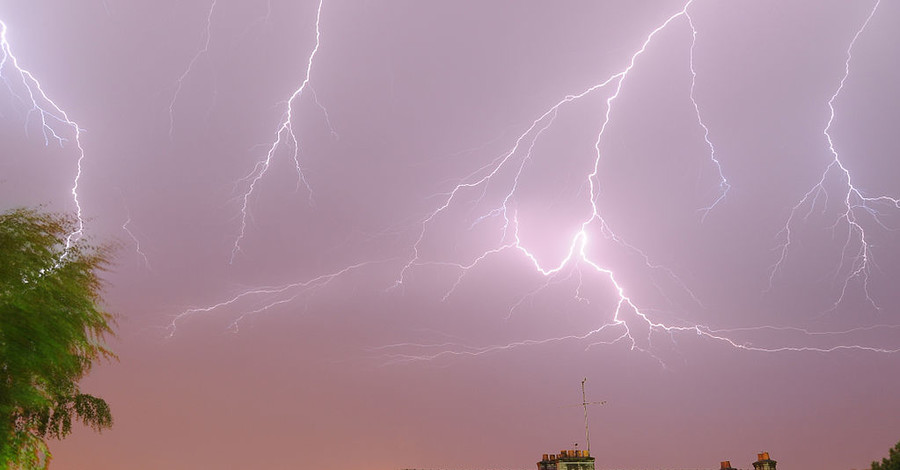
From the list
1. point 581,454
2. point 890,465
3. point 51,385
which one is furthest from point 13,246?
→ point 890,465

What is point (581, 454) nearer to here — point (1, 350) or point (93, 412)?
point (93, 412)

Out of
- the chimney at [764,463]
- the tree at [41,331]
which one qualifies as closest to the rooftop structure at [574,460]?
the chimney at [764,463]

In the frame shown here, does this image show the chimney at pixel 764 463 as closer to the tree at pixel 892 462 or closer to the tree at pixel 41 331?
the tree at pixel 892 462

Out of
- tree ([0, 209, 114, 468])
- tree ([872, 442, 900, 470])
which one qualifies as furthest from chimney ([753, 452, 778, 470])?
tree ([0, 209, 114, 468])

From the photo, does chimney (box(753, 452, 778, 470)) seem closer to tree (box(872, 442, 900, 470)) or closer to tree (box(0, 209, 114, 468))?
tree (box(872, 442, 900, 470))

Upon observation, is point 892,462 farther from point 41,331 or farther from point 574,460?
point 41,331

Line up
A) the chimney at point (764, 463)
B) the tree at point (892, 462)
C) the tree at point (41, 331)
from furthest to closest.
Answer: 1. the chimney at point (764, 463)
2. the tree at point (892, 462)
3. the tree at point (41, 331)

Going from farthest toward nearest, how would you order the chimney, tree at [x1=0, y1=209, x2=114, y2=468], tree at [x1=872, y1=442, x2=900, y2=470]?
the chimney → tree at [x1=872, y1=442, x2=900, y2=470] → tree at [x1=0, y1=209, x2=114, y2=468]

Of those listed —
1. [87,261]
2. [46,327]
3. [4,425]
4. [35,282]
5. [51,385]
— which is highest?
[87,261]
